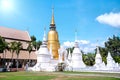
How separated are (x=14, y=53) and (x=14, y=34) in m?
7.85

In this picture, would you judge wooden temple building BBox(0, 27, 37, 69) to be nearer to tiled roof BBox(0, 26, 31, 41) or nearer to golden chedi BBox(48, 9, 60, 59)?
tiled roof BBox(0, 26, 31, 41)

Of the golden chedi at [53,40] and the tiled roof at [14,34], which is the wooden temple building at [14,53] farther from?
the golden chedi at [53,40]

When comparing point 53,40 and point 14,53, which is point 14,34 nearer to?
point 14,53

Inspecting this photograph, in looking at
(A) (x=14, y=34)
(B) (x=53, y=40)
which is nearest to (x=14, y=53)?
(A) (x=14, y=34)

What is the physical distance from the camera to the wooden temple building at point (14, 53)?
50844mm

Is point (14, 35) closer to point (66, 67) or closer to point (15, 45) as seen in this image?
point (15, 45)

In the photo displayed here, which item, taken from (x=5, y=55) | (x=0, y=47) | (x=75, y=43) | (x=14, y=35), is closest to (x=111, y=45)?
(x=75, y=43)

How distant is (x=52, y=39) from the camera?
57500 millimetres

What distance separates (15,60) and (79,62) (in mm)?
14855

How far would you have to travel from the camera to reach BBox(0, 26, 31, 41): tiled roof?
56.4m

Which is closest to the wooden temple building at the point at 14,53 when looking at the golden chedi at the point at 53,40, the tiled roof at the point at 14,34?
the tiled roof at the point at 14,34

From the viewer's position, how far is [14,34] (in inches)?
2334

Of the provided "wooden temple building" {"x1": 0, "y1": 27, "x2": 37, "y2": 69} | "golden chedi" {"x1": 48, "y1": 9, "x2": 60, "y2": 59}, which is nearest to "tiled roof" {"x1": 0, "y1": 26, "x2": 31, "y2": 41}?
"wooden temple building" {"x1": 0, "y1": 27, "x2": 37, "y2": 69}

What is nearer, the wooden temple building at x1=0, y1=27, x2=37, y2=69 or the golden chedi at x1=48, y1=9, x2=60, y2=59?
the wooden temple building at x1=0, y1=27, x2=37, y2=69
